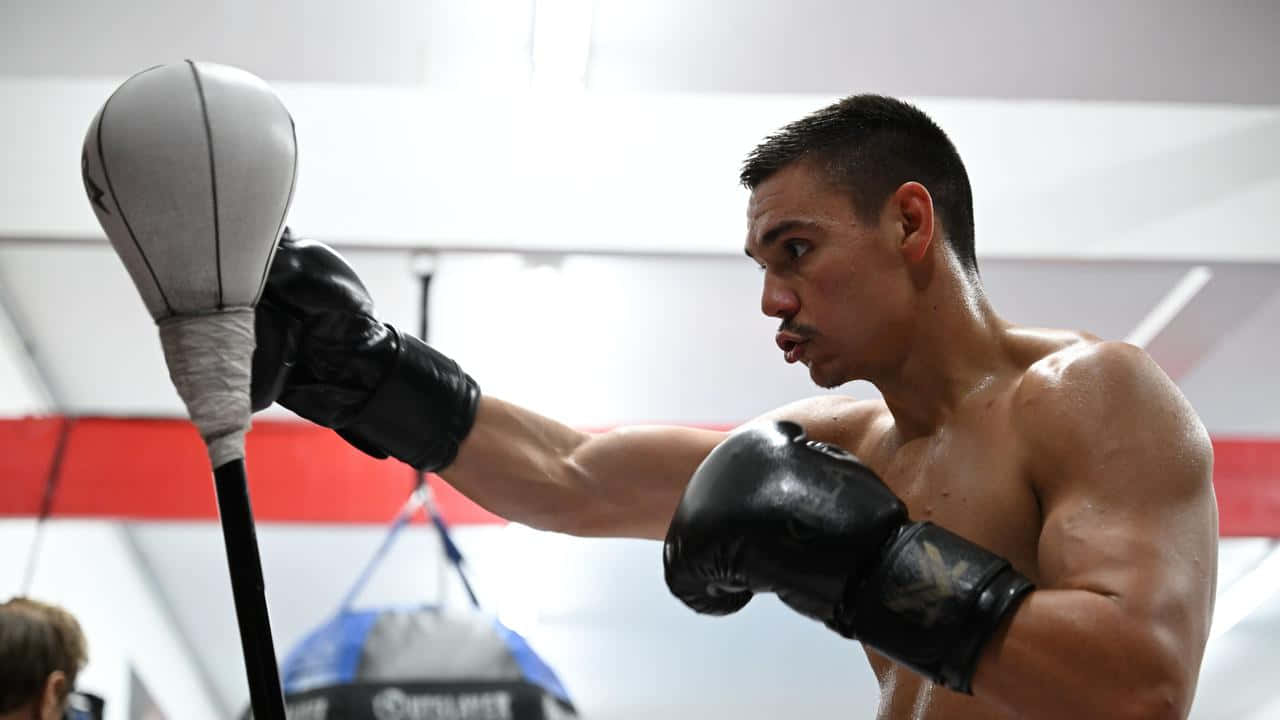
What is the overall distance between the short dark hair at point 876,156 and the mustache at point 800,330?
0.14 m

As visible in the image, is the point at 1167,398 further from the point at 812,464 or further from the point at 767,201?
the point at 767,201

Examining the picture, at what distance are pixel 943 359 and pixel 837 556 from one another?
41 cm

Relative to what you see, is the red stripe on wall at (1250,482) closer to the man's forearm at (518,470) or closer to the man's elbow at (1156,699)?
the man's forearm at (518,470)

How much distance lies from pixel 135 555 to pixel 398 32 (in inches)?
107

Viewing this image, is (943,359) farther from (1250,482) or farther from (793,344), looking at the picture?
(1250,482)

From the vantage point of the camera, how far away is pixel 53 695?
2012 millimetres

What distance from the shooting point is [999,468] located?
1.26 metres

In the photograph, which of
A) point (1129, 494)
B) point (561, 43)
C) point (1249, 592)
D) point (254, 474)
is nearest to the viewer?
point (1129, 494)

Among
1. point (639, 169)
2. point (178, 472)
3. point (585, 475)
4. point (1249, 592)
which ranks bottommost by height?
point (1249, 592)

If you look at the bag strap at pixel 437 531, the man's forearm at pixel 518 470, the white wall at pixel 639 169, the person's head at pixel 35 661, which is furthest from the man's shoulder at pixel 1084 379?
the white wall at pixel 639 169

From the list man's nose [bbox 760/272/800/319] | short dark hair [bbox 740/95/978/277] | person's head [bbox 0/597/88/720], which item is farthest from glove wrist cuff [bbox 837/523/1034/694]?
person's head [bbox 0/597/88/720]

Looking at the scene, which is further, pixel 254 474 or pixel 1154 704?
pixel 254 474

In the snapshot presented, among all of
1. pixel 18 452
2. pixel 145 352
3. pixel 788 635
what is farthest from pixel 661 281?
pixel 788 635

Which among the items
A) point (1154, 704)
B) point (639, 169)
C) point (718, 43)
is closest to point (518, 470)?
point (1154, 704)
